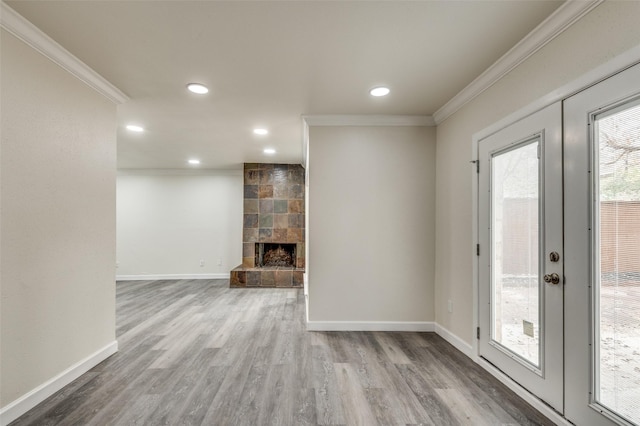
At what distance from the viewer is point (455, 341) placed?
115 inches

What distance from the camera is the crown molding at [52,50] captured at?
5.69 ft

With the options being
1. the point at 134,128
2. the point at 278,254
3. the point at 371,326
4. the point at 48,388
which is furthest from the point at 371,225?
the point at 278,254

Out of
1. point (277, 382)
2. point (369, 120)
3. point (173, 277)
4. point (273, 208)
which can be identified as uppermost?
point (369, 120)

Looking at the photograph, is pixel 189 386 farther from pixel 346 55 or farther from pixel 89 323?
pixel 346 55

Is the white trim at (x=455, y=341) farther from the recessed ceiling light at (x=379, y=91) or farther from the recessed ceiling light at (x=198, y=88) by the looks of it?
the recessed ceiling light at (x=198, y=88)

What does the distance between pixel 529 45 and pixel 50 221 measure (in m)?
3.43

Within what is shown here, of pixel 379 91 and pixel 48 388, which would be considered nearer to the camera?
pixel 48 388

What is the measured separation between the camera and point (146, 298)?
500 centimetres

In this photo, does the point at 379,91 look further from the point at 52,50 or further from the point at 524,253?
the point at 52,50

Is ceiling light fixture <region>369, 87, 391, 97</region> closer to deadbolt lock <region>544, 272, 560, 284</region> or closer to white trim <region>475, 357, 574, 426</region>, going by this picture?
deadbolt lock <region>544, 272, 560, 284</region>

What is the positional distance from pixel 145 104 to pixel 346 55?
216 centimetres

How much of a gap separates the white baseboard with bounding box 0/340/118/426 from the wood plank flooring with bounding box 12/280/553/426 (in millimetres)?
48

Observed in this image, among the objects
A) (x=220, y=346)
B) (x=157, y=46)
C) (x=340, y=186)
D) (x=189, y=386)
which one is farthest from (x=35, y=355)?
(x=340, y=186)

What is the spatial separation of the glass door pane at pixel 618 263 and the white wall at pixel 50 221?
10.8 ft
